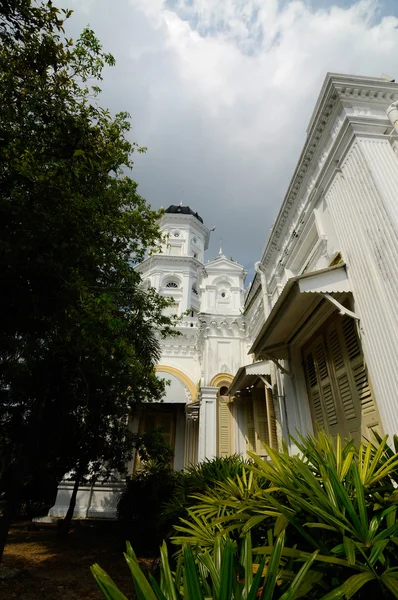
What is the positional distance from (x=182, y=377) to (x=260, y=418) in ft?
15.8

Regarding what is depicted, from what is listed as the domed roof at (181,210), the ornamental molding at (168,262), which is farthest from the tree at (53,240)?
the domed roof at (181,210)

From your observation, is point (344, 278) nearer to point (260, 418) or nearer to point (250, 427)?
point (260, 418)

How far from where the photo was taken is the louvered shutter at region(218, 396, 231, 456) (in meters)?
11.5

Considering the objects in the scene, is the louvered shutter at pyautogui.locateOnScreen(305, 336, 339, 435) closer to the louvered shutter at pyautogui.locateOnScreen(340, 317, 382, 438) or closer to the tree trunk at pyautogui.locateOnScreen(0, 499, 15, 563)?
the louvered shutter at pyautogui.locateOnScreen(340, 317, 382, 438)

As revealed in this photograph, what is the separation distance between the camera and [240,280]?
16.4 metres

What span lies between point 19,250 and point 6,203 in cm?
54

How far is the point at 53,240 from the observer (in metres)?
3.93

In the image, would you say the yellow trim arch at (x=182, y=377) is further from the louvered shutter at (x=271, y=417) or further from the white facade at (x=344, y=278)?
the white facade at (x=344, y=278)

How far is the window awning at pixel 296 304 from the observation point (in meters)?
5.28

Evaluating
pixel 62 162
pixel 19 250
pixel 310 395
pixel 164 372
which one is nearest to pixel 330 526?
pixel 19 250

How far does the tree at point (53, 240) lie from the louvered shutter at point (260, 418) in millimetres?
4893

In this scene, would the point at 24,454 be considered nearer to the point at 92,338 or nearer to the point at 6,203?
the point at 92,338

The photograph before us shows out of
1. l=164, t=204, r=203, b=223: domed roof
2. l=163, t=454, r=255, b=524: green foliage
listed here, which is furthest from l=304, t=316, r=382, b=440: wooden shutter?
l=164, t=204, r=203, b=223: domed roof

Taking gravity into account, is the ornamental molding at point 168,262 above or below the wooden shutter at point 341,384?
above
